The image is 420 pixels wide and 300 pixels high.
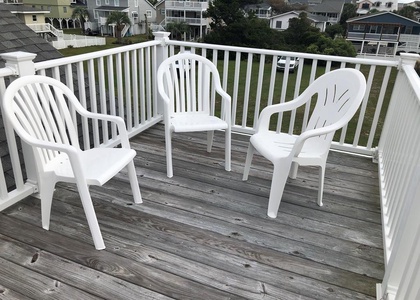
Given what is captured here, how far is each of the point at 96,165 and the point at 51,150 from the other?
277 millimetres

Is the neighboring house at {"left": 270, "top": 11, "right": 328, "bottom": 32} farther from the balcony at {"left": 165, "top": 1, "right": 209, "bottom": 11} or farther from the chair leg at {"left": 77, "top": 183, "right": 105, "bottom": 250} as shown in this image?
the chair leg at {"left": 77, "top": 183, "right": 105, "bottom": 250}

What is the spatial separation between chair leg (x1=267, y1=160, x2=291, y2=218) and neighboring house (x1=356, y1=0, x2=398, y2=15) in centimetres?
3510

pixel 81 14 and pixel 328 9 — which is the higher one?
pixel 328 9

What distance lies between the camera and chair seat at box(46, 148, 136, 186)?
1.88m

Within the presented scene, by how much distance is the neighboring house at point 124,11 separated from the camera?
113 ft

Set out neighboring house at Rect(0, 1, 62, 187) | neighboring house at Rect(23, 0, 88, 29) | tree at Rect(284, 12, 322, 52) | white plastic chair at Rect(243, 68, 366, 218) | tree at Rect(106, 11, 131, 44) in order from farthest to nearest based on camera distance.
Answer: neighboring house at Rect(23, 0, 88, 29) < tree at Rect(106, 11, 131, 44) < tree at Rect(284, 12, 322, 52) < neighboring house at Rect(0, 1, 62, 187) < white plastic chair at Rect(243, 68, 366, 218)

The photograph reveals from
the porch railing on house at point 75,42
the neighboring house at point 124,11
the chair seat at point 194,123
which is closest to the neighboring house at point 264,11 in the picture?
the neighboring house at point 124,11

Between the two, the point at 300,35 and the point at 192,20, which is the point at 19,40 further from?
the point at 192,20

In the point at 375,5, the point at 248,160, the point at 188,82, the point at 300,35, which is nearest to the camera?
the point at 248,160

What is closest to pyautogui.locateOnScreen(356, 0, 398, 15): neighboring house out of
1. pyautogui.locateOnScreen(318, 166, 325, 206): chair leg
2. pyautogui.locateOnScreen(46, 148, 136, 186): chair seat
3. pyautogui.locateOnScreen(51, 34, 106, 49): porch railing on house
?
pyautogui.locateOnScreen(51, 34, 106, 49): porch railing on house

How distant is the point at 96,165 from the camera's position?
2.01 m

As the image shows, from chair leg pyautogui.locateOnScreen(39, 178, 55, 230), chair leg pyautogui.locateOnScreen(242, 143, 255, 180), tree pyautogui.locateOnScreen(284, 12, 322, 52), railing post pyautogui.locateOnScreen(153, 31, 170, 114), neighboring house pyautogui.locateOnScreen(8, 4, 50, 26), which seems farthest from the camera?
neighboring house pyautogui.locateOnScreen(8, 4, 50, 26)

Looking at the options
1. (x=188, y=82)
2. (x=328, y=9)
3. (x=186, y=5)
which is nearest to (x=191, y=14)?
(x=186, y=5)

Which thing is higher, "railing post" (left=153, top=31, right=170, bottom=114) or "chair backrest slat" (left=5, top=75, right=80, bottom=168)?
Answer: "railing post" (left=153, top=31, right=170, bottom=114)
